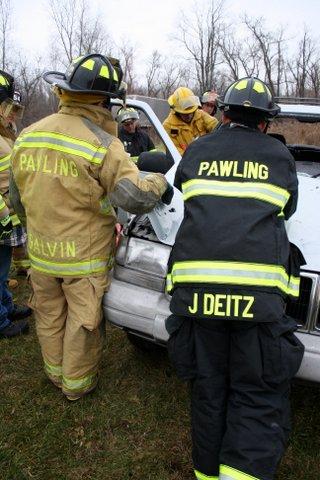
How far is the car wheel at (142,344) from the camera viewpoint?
318 cm

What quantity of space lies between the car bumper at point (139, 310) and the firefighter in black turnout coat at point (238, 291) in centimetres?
30

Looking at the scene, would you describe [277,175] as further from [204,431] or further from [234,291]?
[204,431]

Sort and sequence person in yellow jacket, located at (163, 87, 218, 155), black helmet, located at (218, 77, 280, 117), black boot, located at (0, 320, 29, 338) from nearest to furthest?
black helmet, located at (218, 77, 280, 117) → black boot, located at (0, 320, 29, 338) → person in yellow jacket, located at (163, 87, 218, 155)

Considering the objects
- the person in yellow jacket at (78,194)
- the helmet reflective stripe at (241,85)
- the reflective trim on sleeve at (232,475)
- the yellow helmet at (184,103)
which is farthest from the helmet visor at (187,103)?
the reflective trim on sleeve at (232,475)

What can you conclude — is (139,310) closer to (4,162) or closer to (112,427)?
(112,427)

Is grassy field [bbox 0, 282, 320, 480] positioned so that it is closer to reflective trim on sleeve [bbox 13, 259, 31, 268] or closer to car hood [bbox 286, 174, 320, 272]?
car hood [bbox 286, 174, 320, 272]

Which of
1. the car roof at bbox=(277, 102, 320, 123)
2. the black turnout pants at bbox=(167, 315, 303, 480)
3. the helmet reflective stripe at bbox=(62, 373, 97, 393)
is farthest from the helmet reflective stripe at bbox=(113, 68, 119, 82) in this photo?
the helmet reflective stripe at bbox=(62, 373, 97, 393)

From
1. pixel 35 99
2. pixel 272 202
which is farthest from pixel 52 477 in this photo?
pixel 35 99

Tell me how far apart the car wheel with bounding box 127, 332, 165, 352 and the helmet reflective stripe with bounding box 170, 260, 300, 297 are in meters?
1.39

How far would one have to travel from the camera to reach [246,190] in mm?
1837

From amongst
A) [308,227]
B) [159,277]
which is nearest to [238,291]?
[159,277]

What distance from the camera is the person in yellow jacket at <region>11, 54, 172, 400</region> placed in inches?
96.3

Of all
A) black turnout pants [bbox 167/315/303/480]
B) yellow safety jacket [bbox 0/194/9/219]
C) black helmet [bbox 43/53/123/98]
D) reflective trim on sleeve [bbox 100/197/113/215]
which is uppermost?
black helmet [bbox 43/53/123/98]

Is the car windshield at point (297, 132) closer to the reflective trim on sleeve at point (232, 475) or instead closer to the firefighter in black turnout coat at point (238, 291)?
the firefighter in black turnout coat at point (238, 291)
